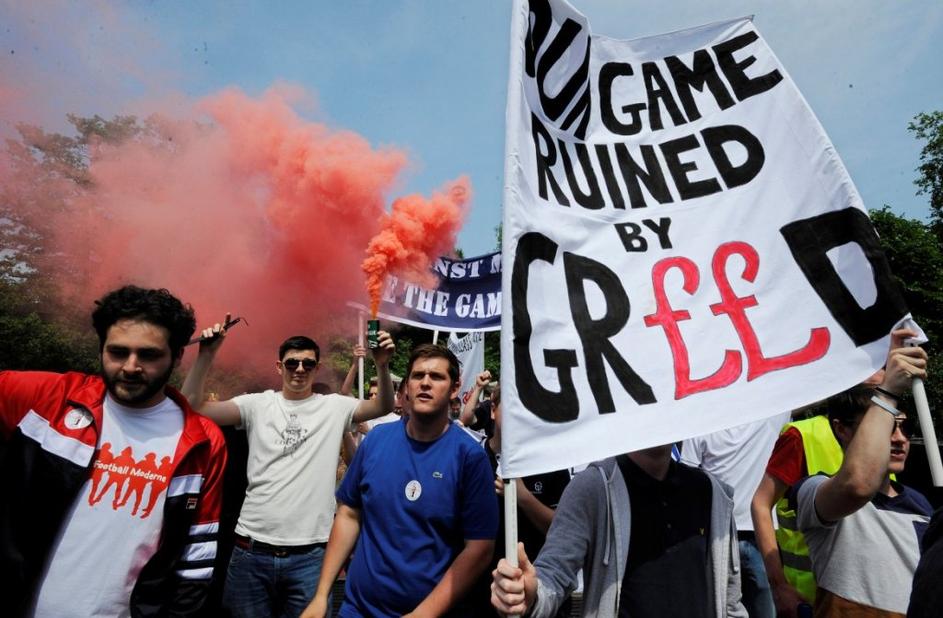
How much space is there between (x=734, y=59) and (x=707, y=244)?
95cm

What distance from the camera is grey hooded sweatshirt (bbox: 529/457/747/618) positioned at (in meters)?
2.26

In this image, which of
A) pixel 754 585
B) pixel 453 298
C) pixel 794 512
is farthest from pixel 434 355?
pixel 453 298

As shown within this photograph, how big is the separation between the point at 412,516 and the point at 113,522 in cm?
120

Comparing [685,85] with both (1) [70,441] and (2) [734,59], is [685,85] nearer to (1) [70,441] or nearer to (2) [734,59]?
(2) [734,59]

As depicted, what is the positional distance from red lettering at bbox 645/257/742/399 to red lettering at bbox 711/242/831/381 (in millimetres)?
72

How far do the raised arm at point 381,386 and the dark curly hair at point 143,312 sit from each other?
4.80ft

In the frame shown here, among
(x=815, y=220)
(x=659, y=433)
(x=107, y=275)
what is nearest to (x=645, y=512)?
(x=659, y=433)

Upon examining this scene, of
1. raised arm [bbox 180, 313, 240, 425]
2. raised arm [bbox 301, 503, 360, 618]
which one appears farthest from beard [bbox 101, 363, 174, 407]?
raised arm [bbox 301, 503, 360, 618]

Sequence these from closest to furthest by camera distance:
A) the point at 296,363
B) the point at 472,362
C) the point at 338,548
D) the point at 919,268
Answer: the point at 338,548
the point at 296,363
the point at 472,362
the point at 919,268

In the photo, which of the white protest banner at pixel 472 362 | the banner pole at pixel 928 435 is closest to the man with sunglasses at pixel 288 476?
the banner pole at pixel 928 435

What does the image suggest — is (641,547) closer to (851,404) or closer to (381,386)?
(851,404)

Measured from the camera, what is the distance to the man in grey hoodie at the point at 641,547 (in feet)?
7.43

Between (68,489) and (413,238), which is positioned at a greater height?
(413,238)

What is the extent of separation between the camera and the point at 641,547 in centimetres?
234
